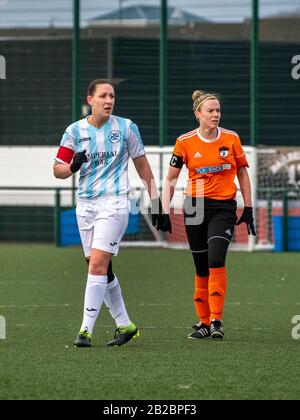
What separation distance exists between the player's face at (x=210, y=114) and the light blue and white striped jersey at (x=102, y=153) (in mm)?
750

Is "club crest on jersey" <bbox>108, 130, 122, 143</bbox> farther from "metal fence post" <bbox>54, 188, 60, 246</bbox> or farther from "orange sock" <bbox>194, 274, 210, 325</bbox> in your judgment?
"metal fence post" <bbox>54, 188, 60, 246</bbox>

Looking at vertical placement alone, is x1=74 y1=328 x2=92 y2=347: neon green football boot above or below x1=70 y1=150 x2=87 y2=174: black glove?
below

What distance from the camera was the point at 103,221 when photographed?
8969 mm

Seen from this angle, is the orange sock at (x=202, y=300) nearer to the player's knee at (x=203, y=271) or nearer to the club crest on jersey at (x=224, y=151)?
the player's knee at (x=203, y=271)

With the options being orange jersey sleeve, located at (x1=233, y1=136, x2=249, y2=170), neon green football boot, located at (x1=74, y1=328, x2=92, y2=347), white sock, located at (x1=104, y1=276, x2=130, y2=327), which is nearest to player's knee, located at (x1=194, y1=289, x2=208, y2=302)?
white sock, located at (x1=104, y1=276, x2=130, y2=327)

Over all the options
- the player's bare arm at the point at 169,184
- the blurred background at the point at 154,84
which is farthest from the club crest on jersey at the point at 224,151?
the blurred background at the point at 154,84

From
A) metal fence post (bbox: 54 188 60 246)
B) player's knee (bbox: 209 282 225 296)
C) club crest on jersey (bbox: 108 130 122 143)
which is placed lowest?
metal fence post (bbox: 54 188 60 246)

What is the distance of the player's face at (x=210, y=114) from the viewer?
9.59 m

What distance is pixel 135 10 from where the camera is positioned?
84.8 ft

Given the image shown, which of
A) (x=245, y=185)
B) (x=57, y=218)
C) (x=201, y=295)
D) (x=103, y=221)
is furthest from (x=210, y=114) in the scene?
(x=57, y=218)

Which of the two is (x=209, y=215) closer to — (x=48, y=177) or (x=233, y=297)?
(x=233, y=297)

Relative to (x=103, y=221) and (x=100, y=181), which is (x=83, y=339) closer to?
(x=103, y=221)

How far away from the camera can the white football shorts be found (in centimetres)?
892

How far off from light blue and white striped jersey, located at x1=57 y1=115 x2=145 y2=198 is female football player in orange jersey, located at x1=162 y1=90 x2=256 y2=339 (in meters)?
0.78
